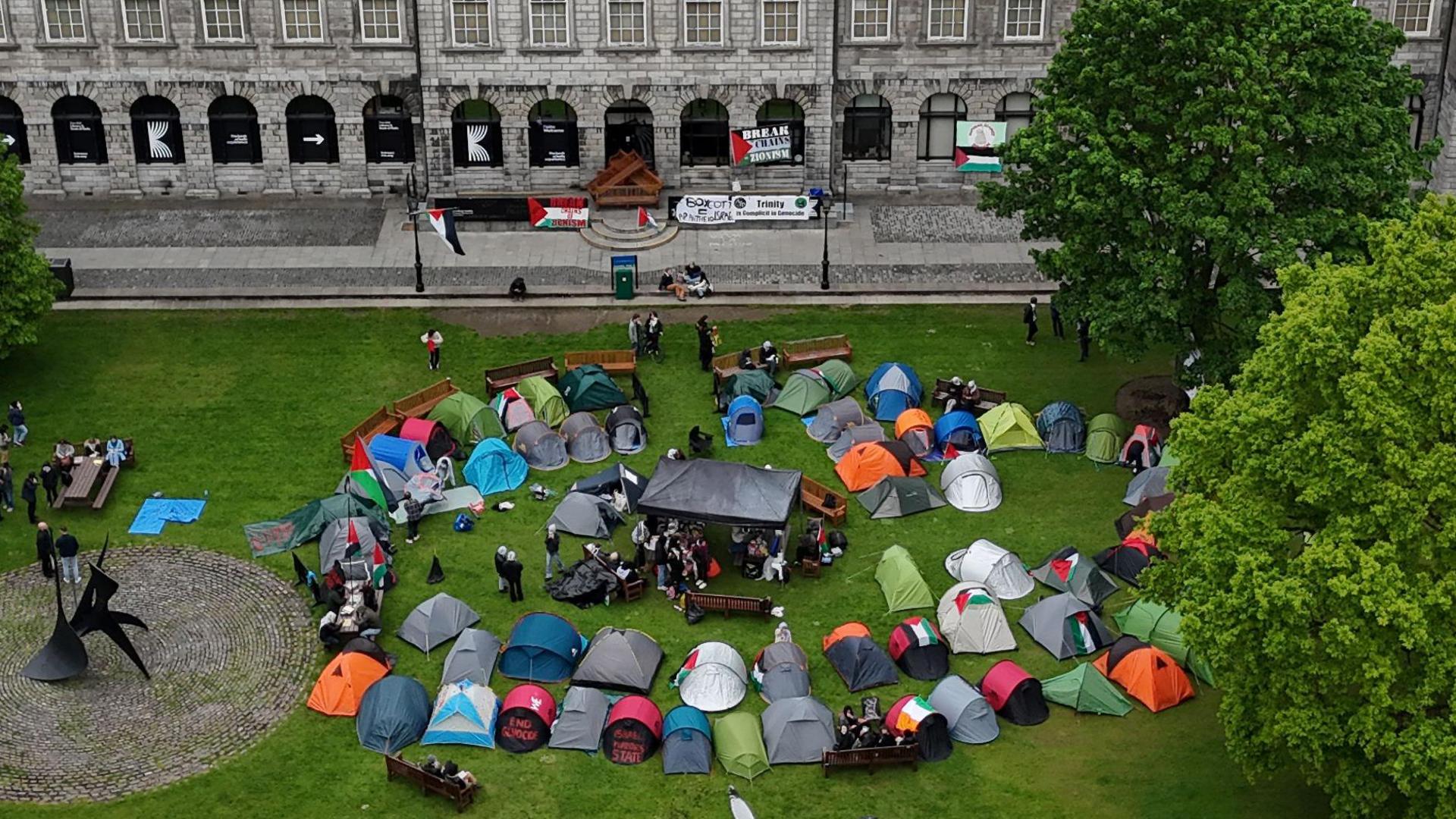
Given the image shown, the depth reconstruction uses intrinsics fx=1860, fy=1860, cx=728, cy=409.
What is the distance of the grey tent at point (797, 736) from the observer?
155 ft

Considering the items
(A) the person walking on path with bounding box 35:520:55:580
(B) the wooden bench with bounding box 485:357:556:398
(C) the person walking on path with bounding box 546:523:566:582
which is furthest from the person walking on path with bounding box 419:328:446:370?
(A) the person walking on path with bounding box 35:520:55:580

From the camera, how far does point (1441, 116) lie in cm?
8162

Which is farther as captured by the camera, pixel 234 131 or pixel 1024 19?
pixel 234 131

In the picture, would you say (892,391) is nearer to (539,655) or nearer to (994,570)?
(994,570)

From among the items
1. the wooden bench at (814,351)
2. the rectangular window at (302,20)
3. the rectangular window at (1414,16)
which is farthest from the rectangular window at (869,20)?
the rectangular window at (302,20)

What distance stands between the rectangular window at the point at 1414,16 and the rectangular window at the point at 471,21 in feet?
127

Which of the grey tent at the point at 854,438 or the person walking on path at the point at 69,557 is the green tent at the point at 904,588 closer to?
the grey tent at the point at 854,438

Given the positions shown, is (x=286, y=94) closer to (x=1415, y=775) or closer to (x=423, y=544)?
(x=423, y=544)

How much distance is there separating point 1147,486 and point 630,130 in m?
33.5

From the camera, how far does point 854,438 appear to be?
6212cm

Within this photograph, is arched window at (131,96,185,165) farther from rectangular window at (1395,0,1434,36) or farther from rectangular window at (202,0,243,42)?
rectangular window at (1395,0,1434,36)

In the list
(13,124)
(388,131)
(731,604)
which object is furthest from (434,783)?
(13,124)

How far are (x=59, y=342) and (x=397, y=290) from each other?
13054 mm

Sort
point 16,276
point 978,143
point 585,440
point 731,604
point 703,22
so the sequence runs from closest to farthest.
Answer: point 731,604
point 585,440
point 16,276
point 703,22
point 978,143
